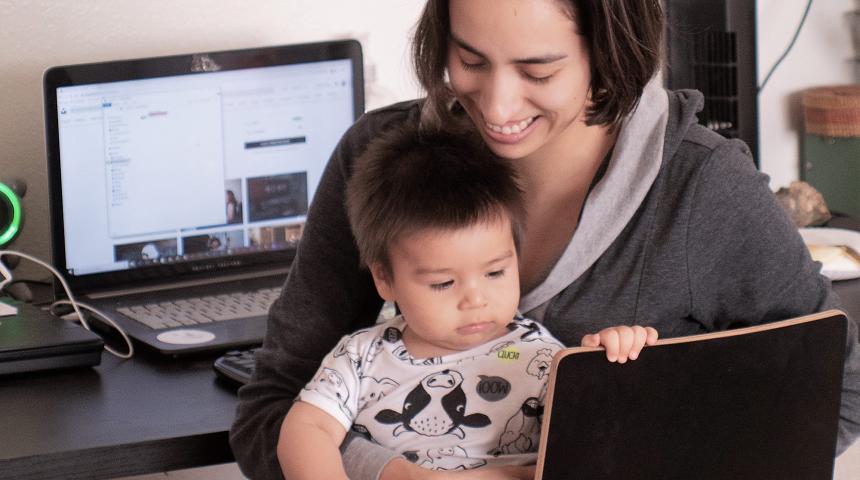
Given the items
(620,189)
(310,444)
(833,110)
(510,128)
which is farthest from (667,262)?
(833,110)

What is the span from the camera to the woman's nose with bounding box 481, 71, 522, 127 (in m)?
1.21

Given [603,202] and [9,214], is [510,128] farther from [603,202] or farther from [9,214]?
[9,214]

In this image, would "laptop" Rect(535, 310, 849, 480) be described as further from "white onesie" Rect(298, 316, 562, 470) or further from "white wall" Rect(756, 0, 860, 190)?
"white wall" Rect(756, 0, 860, 190)

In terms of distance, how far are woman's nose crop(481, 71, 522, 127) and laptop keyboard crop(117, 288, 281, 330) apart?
660mm

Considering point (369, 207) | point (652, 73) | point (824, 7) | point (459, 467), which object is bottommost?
point (459, 467)

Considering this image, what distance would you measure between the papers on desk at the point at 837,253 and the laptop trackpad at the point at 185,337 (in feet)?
2.78

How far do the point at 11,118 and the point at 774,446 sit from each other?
1297 millimetres

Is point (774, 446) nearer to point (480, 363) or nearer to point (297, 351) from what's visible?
point (480, 363)

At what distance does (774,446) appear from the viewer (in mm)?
1058

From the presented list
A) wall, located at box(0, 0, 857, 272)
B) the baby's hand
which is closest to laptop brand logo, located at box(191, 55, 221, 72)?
wall, located at box(0, 0, 857, 272)

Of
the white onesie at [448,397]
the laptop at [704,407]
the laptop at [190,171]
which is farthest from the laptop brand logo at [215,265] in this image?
the laptop at [704,407]

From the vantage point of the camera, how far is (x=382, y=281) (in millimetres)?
1271

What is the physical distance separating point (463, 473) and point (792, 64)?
5.20 ft

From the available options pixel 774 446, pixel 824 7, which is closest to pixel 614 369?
pixel 774 446
